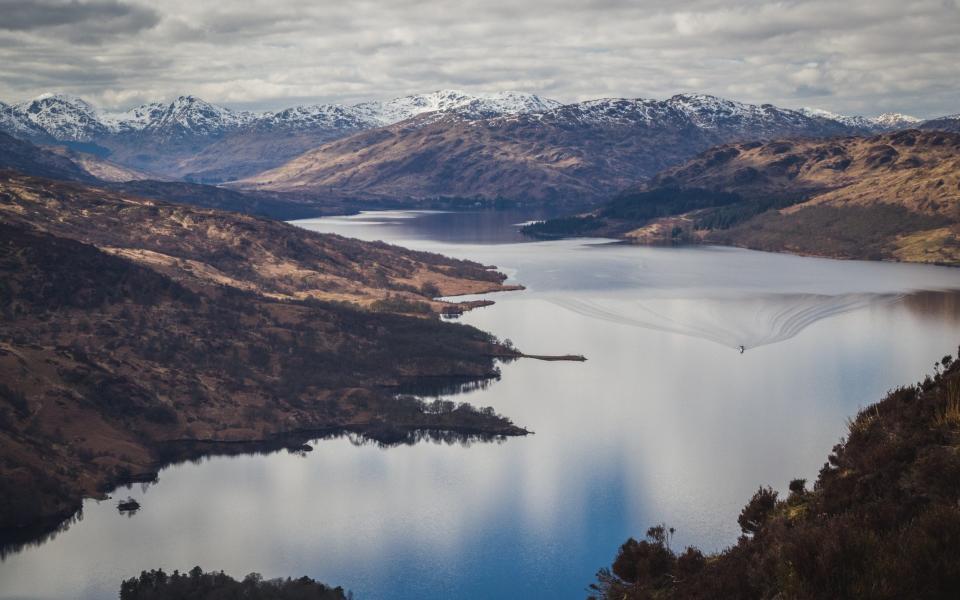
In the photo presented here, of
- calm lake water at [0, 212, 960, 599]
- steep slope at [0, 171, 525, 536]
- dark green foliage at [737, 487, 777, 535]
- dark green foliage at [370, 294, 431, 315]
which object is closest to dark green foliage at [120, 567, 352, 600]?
calm lake water at [0, 212, 960, 599]

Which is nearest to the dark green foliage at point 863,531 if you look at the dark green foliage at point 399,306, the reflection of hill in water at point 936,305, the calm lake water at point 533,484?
the calm lake water at point 533,484

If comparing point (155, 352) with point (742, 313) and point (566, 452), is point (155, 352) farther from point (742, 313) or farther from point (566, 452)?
point (742, 313)

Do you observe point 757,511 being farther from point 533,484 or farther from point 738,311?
point 738,311

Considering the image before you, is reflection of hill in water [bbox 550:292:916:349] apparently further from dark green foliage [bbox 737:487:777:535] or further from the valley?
dark green foliage [bbox 737:487:777:535]

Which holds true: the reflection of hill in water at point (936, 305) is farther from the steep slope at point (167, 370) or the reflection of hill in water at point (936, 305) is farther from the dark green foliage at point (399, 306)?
the dark green foliage at point (399, 306)

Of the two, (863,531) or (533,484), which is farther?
(533,484)

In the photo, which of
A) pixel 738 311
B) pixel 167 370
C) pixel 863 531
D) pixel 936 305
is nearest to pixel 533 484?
pixel 167 370

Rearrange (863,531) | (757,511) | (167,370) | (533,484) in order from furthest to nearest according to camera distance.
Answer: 1. (167,370)
2. (533,484)
3. (757,511)
4. (863,531)
